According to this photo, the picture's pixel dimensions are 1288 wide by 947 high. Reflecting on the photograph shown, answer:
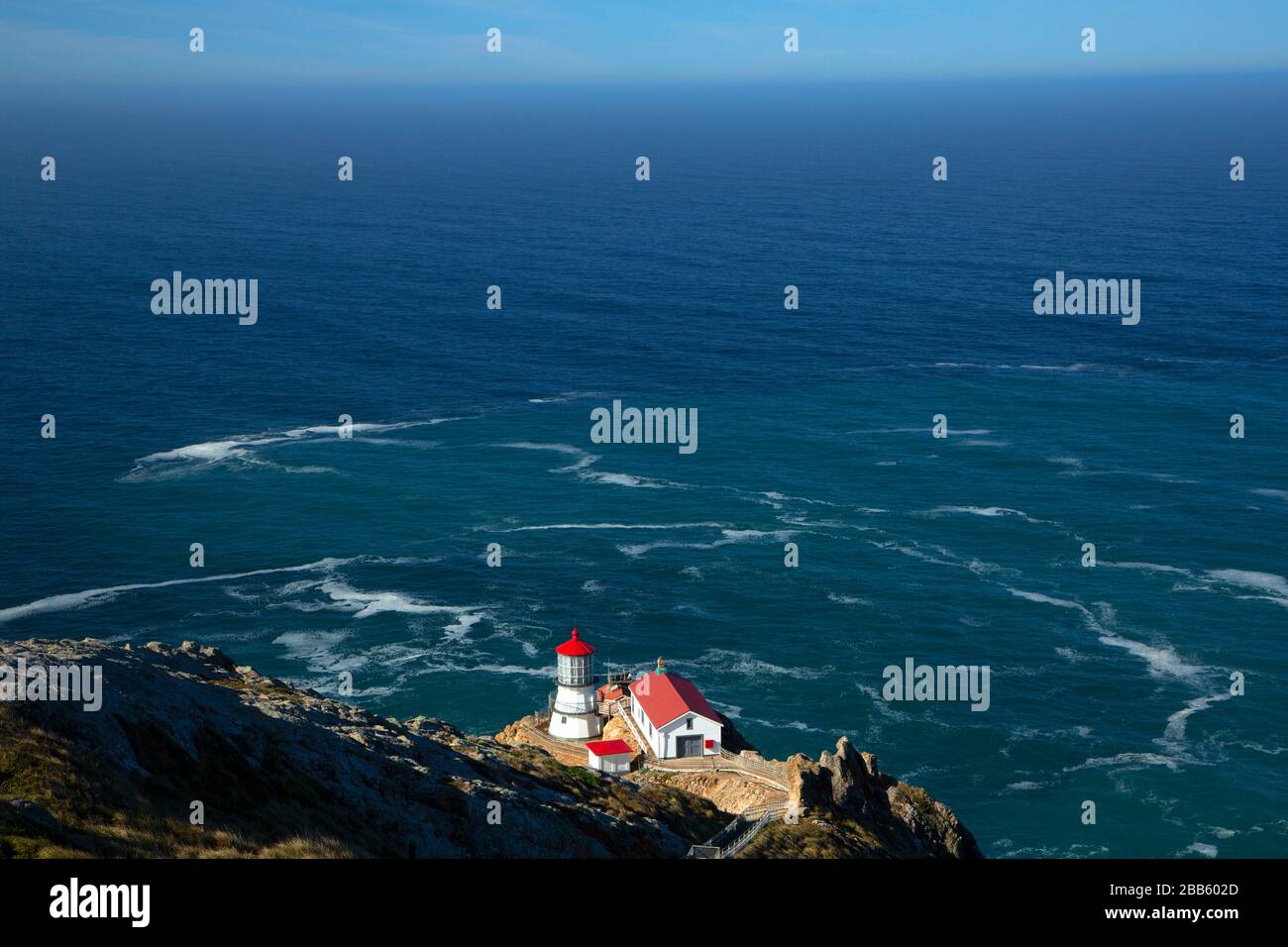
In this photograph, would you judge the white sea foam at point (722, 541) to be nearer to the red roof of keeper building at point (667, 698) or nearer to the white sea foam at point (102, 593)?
the white sea foam at point (102, 593)

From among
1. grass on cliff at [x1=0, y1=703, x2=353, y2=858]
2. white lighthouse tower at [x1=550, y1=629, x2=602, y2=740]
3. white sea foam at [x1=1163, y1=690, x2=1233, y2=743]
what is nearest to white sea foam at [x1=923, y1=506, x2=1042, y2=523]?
white sea foam at [x1=1163, y1=690, x2=1233, y2=743]

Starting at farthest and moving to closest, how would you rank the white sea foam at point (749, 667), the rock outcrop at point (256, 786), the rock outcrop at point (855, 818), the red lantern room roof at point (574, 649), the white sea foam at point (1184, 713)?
the white sea foam at point (749, 667), the white sea foam at point (1184, 713), the red lantern room roof at point (574, 649), the rock outcrop at point (855, 818), the rock outcrop at point (256, 786)

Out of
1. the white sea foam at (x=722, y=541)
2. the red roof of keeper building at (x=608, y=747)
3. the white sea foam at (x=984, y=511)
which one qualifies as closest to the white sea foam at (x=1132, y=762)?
the red roof of keeper building at (x=608, y=747)

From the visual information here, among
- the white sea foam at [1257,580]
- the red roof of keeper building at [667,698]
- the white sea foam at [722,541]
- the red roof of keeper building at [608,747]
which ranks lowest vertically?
the red roof of keeper building at [608,747]

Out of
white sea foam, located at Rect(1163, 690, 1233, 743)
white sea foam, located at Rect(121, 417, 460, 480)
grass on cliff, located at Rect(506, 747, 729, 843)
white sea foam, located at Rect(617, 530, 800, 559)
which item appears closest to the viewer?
grass on cliff, located at Rect(506, 747, 729, 843)

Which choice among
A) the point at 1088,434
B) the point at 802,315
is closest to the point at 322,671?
the point at 1088,434

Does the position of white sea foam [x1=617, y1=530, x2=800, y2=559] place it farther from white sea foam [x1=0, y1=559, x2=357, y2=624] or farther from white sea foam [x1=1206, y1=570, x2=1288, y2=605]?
white sea foam [x1=1206, y1=570, x2=1288, y2=605]

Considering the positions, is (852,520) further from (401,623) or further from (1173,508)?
(401,623)
